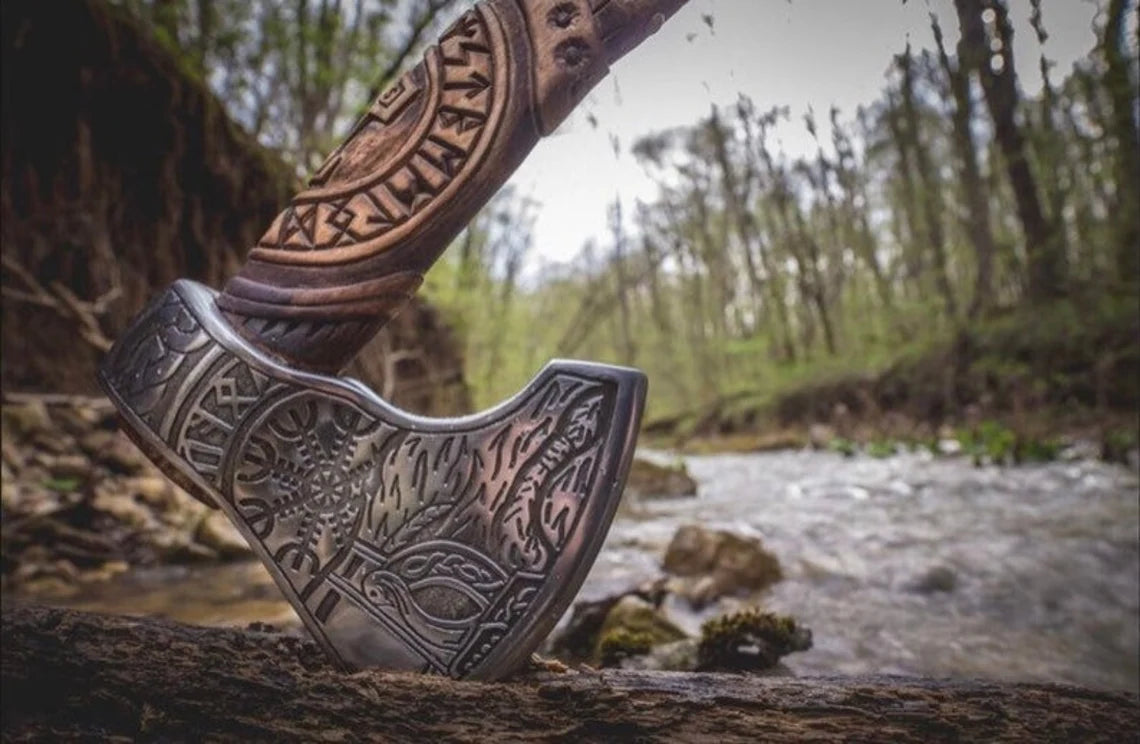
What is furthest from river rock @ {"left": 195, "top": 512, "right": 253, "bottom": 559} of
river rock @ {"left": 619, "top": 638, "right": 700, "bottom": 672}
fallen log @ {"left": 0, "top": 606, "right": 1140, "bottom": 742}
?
fallen log @ {"left": 0, "top": 606, "right": 1140, "bottom": 742}

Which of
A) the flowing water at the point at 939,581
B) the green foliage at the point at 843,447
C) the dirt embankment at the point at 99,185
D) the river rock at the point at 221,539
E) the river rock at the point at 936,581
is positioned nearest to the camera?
the flowing water at the point at 939,581

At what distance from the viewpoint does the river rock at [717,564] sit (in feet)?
9.67

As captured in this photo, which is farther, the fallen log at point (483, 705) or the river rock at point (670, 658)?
the river rock at point (670, 658)

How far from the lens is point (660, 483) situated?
7410mm

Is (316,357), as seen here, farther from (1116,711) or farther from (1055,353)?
(1055,353)

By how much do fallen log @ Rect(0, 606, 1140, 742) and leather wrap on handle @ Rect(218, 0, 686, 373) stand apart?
1.57ft

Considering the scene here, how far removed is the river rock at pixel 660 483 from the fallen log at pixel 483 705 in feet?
21.0

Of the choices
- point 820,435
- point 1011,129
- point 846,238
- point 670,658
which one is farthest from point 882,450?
point 846,238

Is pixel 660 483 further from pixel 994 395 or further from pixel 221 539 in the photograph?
pixel 994 395

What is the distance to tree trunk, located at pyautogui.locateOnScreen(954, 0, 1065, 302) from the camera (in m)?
1.42

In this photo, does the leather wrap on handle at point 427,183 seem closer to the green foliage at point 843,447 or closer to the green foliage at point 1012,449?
the green foliage at point 1012,449

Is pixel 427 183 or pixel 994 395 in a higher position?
pixel 427 183

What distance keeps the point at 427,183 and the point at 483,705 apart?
2.53 feet

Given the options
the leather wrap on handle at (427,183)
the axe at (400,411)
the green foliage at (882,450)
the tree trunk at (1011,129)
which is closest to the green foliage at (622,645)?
the axe at (400,411)
